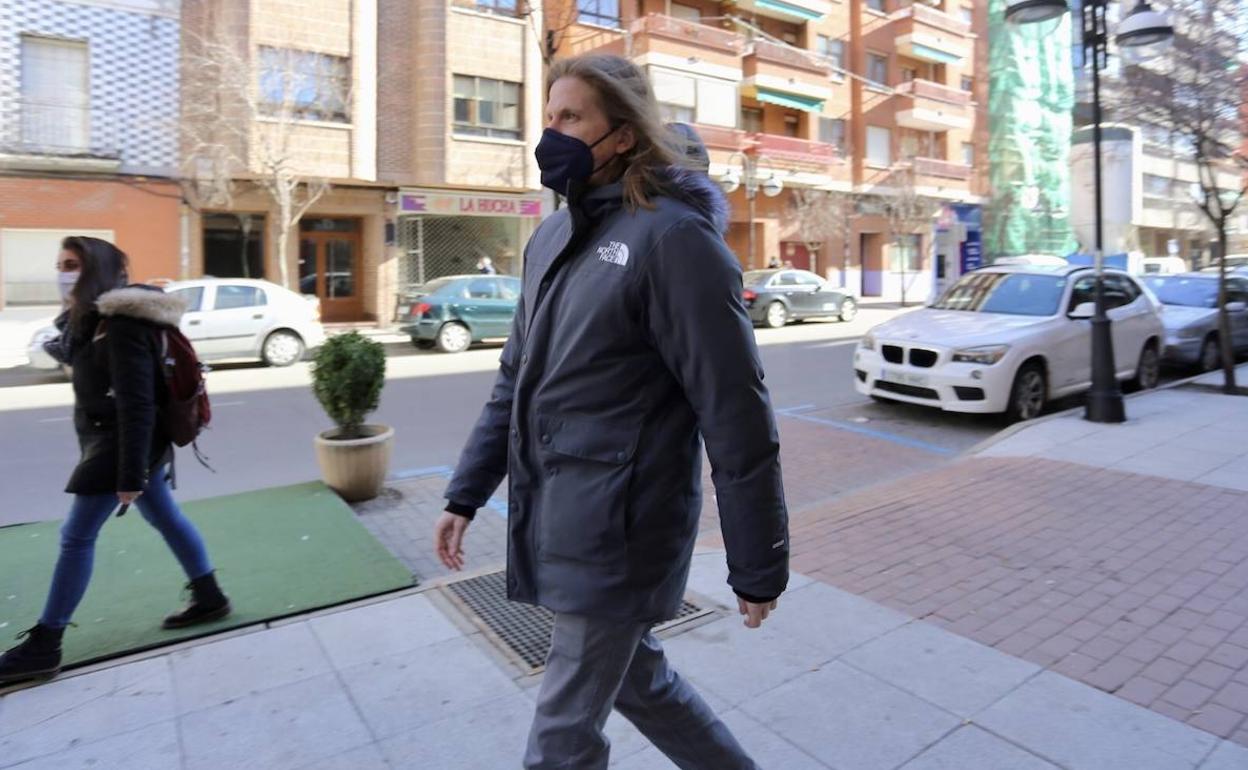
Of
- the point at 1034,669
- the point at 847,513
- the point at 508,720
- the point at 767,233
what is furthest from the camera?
the point at 767,233

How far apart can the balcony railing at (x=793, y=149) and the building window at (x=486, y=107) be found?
33.1ft

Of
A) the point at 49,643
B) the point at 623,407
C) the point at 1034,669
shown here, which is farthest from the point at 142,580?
the point at 1034,669

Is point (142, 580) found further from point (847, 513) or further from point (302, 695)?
point (847, 513)

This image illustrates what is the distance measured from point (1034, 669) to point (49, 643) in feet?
12.5

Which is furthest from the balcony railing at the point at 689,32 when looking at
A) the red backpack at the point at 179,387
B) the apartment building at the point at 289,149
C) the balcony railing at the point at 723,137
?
the red backpack at the point at 179,387

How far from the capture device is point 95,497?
3.57 m

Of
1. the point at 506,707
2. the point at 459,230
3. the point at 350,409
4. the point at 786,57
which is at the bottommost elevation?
the point at 506,707

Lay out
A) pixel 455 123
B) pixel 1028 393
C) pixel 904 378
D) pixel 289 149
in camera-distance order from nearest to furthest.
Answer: pixel 1028 393 < pixel 904 378 < pixel 289 149 < pixel 455 123

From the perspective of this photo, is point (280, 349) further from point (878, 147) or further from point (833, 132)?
point (878, 147)

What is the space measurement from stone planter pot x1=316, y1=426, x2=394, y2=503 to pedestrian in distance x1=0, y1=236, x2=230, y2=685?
2399mm

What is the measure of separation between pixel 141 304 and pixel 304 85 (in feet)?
62.2

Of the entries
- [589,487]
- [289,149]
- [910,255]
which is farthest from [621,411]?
[910,255]

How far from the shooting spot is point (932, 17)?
37344 mm

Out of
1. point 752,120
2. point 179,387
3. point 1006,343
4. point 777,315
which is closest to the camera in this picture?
point 179,387
